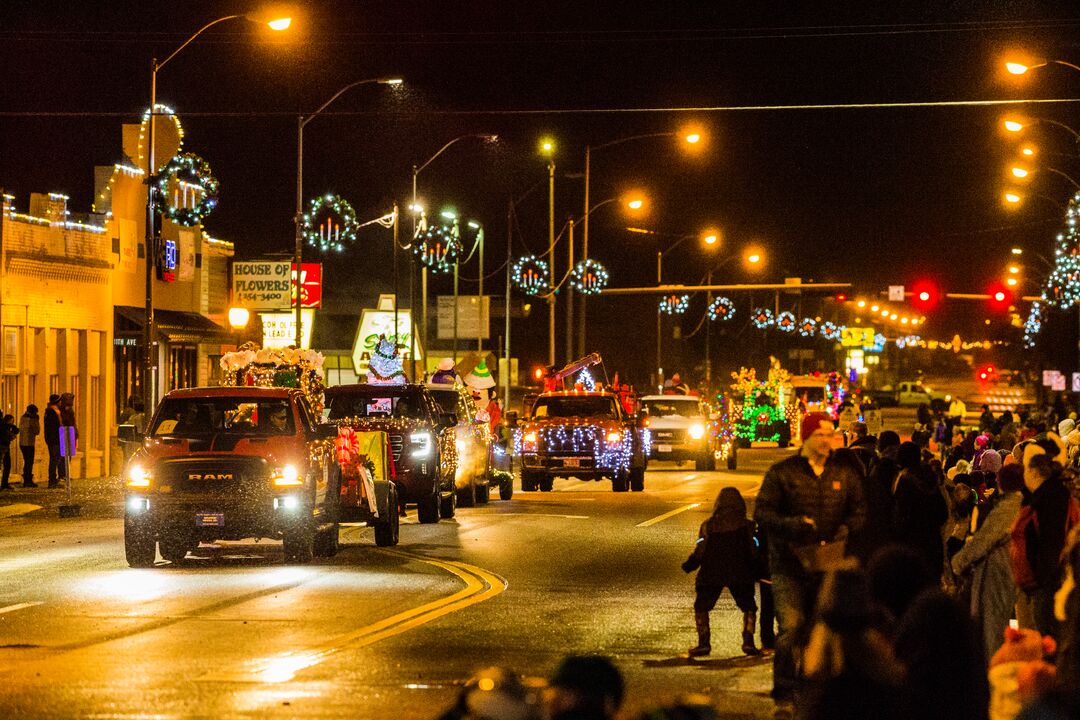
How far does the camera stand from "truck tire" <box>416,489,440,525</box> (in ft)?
87.0

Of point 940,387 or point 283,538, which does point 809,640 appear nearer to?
point 283,538

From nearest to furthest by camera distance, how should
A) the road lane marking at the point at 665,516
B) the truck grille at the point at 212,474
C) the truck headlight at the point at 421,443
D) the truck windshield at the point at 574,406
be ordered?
the truck grille at the point at 212,474 < the truck headlight at the point at 421,443 < the road lane marking at the point at 665,516 < the truck windshield at the point at 574,406

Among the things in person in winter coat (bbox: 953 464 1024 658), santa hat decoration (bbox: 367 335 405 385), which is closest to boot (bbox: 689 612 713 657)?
person in winter coat (bbox: 953 464 1024 658)

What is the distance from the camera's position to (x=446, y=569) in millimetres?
19469

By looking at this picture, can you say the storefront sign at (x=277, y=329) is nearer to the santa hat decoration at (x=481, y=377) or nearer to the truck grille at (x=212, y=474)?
the santa hat decoration at (x=481, y=377)

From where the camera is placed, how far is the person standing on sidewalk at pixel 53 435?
3488 cm

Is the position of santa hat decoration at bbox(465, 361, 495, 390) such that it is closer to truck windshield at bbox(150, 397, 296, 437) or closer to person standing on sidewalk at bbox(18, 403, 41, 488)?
person standing on sidewalk at bbox(18, 403, 41, 488)

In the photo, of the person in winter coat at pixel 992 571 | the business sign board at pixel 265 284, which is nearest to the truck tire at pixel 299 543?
the person in winter coat at pixel 992 571

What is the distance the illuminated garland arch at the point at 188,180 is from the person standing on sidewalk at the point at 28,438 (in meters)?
4.98

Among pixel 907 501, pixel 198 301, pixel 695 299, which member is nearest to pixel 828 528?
pixel 907 501

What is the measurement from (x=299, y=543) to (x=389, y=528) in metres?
2.53

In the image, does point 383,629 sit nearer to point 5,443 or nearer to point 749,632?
point 749,632

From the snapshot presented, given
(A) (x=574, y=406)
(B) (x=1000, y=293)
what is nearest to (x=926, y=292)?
(B) (x=1000, y=293)

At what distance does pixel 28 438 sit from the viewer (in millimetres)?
→ 35719
